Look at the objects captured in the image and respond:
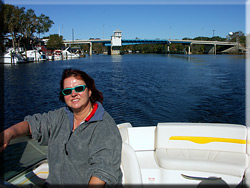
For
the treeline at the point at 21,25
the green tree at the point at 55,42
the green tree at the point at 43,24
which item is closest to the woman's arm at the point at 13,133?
the treeline at the point at 21,25

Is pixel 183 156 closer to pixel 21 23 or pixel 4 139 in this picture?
pixel 4 139

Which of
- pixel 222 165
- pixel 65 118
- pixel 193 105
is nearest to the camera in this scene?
pixel 65 118

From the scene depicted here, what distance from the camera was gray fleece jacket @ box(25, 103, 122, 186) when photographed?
1774 millimetres

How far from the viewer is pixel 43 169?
2922mm

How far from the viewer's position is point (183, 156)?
11.2 feet

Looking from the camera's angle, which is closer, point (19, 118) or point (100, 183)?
point (100, 183)

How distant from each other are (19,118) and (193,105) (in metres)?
8.99

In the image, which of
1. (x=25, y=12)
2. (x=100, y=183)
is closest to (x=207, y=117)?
(x=100, y=183)

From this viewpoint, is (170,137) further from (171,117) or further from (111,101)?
(111,101)

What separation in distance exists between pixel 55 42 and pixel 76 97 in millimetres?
88519

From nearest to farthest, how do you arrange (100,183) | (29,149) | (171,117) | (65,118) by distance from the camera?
1. (100,183)
2. (65,118)
3. (29,149)
4. (171,117)

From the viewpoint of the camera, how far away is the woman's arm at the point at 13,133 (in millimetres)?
1817

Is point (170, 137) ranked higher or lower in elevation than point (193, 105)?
higher

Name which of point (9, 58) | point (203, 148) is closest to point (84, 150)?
point (203, 148)
